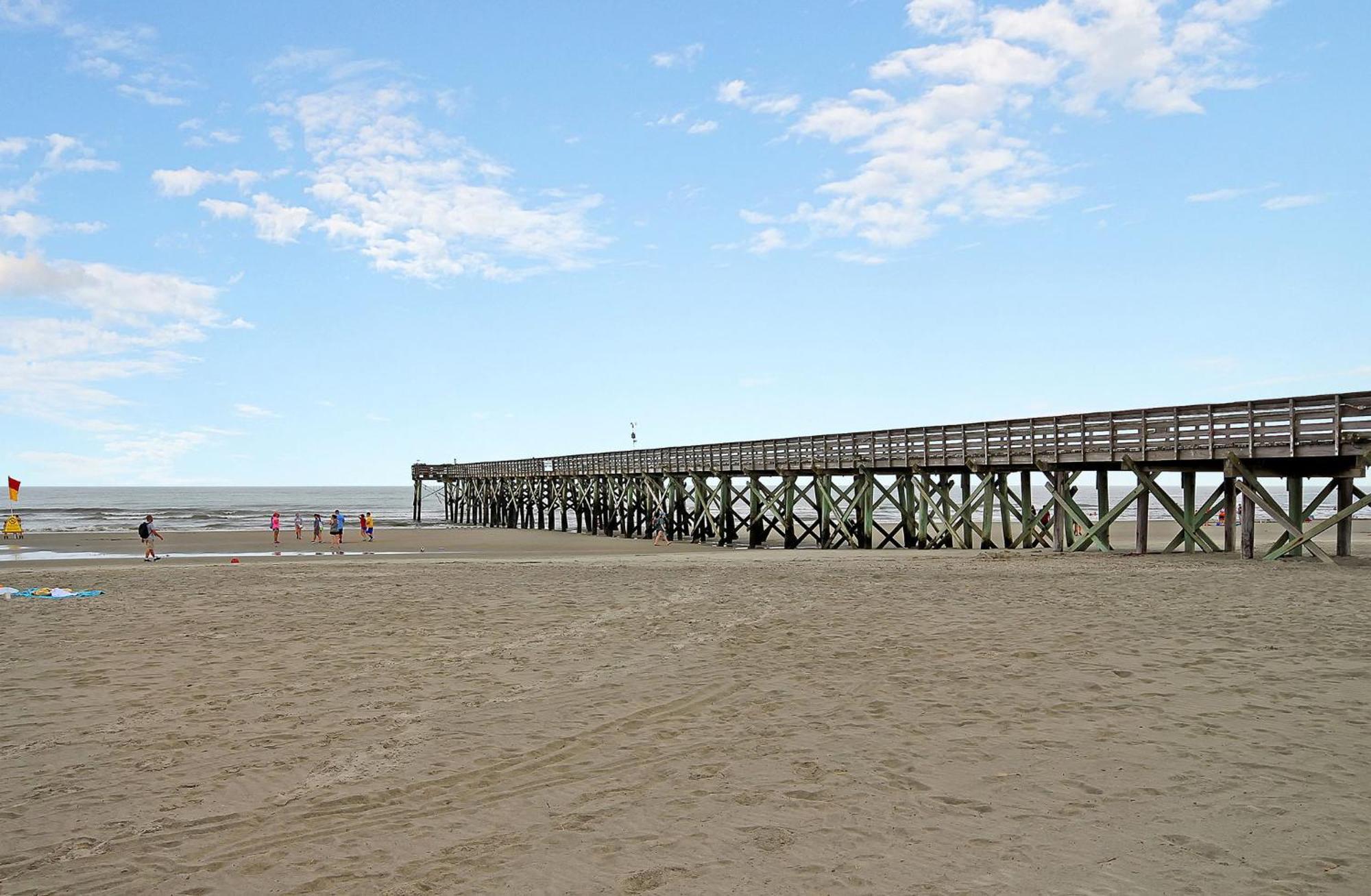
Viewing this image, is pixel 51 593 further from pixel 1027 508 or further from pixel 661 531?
pixel 661 531

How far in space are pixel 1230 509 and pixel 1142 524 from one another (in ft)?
5.53

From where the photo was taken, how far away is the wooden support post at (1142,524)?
1989cm

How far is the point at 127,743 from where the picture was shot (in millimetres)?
6516

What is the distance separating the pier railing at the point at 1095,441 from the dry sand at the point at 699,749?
604cm

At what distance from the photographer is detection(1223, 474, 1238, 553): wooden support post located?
61.9 ft

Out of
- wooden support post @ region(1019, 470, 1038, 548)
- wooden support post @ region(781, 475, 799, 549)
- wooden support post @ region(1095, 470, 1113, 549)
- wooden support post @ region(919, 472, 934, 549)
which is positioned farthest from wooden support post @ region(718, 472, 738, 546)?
wooden support post @ region(1095, 470, 1113, 549)

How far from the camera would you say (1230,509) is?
19188 mm

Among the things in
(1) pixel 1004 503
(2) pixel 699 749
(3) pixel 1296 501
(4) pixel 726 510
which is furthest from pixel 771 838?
(4) pixel 726 510

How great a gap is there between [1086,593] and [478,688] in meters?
8.65

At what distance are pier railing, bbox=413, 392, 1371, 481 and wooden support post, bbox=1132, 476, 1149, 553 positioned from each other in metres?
0.79

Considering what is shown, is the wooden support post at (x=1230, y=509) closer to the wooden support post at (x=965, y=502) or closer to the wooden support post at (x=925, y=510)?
the wooden support post at (x=965, y=502)

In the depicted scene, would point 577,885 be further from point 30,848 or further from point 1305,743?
point 1305,743

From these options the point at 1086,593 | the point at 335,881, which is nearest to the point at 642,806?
the point at 335,881

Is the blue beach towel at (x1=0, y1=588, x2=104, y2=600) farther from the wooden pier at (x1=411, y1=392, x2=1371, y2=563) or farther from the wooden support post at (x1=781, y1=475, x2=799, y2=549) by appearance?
the wooden support post at (x1=781, y1=475, x2=799, y2=549)
